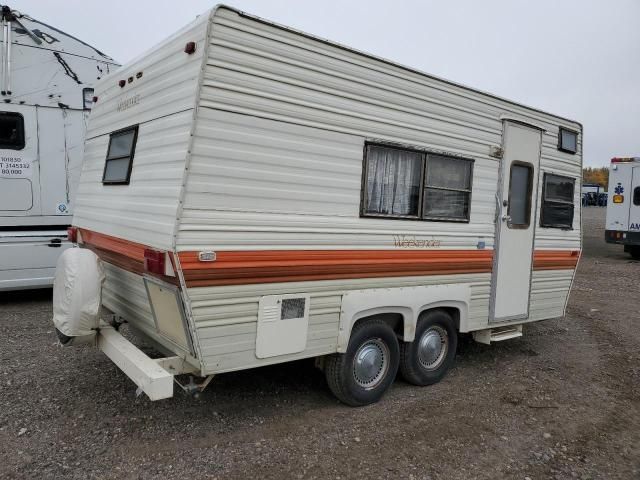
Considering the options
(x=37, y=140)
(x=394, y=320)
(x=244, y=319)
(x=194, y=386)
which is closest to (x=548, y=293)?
(x=394, y=320)

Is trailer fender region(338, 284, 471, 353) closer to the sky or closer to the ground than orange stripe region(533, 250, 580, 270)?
closer to the ground

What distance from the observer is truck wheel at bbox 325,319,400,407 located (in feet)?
14.4

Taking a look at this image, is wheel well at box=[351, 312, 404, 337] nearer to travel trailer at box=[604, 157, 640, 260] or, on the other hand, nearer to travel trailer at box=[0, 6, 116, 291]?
travel trailer at box=[0, 6, 116, 291]

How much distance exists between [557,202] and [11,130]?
7.15 meters

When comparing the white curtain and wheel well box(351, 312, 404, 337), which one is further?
wheel well box(351, 312, 404, 337)

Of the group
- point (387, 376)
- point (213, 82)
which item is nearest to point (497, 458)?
point (387, 376)

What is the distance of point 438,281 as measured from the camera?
493 cm

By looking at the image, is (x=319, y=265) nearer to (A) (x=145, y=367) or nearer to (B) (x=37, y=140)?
(A) (x=145, y=367)

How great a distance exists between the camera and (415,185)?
472 centimetres

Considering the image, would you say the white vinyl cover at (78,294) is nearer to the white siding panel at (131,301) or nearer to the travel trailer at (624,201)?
the white siding panel at (131,301)

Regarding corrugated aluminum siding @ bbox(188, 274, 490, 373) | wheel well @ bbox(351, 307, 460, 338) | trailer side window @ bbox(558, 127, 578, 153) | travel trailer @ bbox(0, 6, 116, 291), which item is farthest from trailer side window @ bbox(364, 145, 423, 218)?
travel trailer @ bbox(0, 6, 116, 291)

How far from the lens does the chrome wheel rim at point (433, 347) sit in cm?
510

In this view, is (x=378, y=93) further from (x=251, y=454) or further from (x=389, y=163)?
(x=251, y=454)

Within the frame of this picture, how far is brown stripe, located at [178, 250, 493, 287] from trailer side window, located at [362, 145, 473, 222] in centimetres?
36
